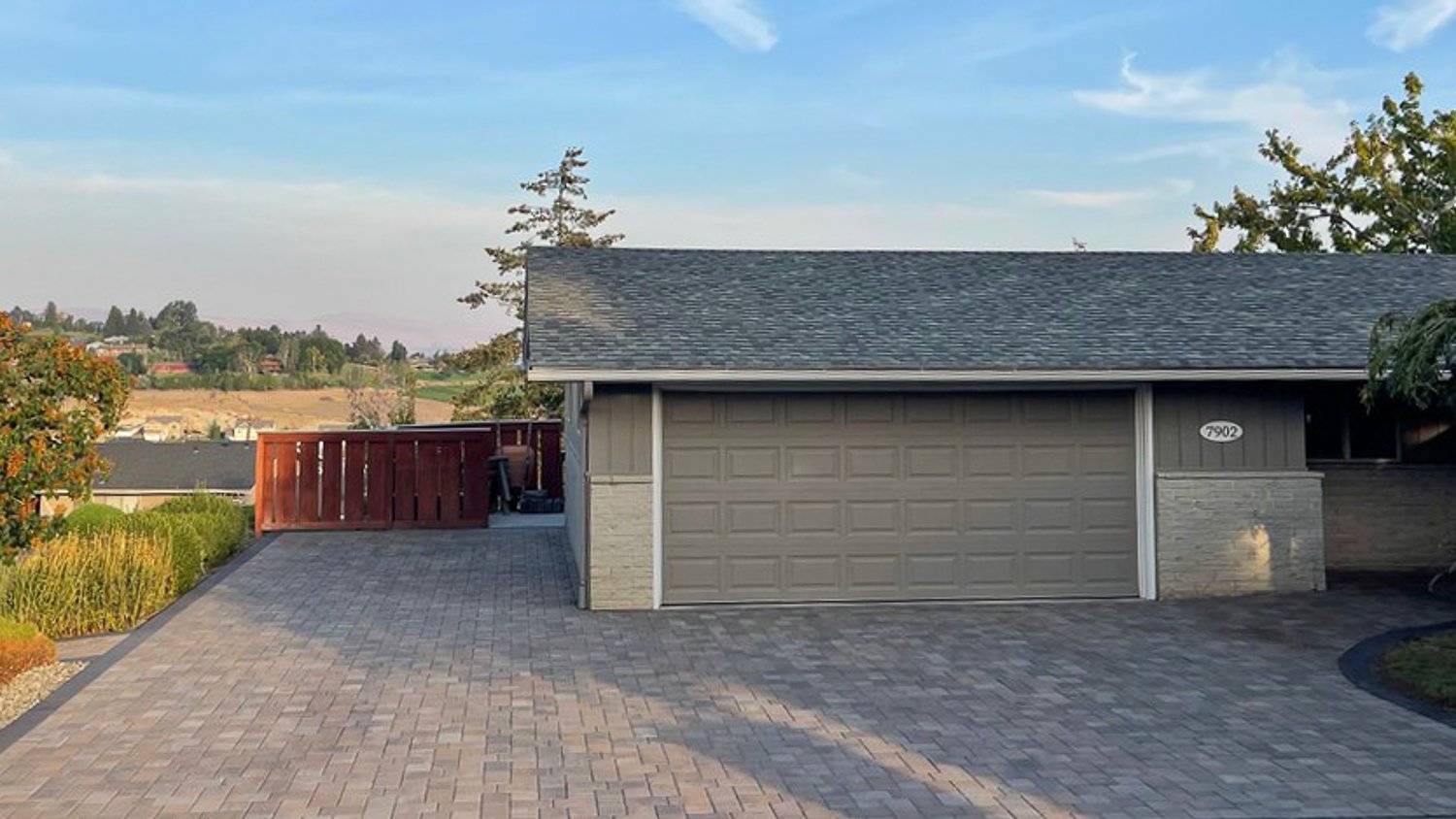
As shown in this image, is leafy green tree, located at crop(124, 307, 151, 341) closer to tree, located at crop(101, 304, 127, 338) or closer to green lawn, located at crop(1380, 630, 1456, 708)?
tree, located at crop(101, 304, 127, 338)

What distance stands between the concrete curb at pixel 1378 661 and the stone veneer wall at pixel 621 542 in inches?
237

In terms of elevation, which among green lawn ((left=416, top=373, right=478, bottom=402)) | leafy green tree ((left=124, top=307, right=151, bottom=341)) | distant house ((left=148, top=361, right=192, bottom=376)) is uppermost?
leafy green tree ((left=124, top=307, right=151, bottom=341))

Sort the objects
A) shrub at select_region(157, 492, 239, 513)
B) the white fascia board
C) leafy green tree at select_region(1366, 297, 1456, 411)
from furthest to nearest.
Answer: shrub at select_region(157, 492, 239, 513) < the white fascia board < leafy green tree at select_region(1366, 297, 1456, 411)

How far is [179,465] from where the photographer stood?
31.1m

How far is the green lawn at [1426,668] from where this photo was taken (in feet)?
25.7

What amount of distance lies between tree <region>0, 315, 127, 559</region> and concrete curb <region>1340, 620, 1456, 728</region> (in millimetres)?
10877

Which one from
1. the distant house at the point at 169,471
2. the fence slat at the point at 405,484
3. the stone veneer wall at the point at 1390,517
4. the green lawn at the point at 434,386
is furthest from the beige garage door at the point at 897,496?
the green lawn at the point at 434,386

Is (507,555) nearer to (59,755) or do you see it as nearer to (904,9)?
(59,755)

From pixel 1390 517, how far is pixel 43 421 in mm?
14258

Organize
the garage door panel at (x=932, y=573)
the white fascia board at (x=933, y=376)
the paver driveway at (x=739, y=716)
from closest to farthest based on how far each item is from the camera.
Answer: the paver driveway at (x=739, y=716) → the white fascia board at (x=933, y=376) → the garage door panel at (x=932, y=573)

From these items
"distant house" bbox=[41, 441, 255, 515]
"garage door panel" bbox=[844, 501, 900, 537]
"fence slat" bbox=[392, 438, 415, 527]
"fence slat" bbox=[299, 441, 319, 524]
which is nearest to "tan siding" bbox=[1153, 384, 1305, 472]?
"garage door panel" bbox=[844, 501, 900, 537]

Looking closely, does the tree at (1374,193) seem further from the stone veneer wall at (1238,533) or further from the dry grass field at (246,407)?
the dry grass field at (246,407)

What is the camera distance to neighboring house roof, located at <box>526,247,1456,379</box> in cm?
1105

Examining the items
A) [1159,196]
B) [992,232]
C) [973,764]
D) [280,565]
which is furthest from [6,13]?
[1159,196]
